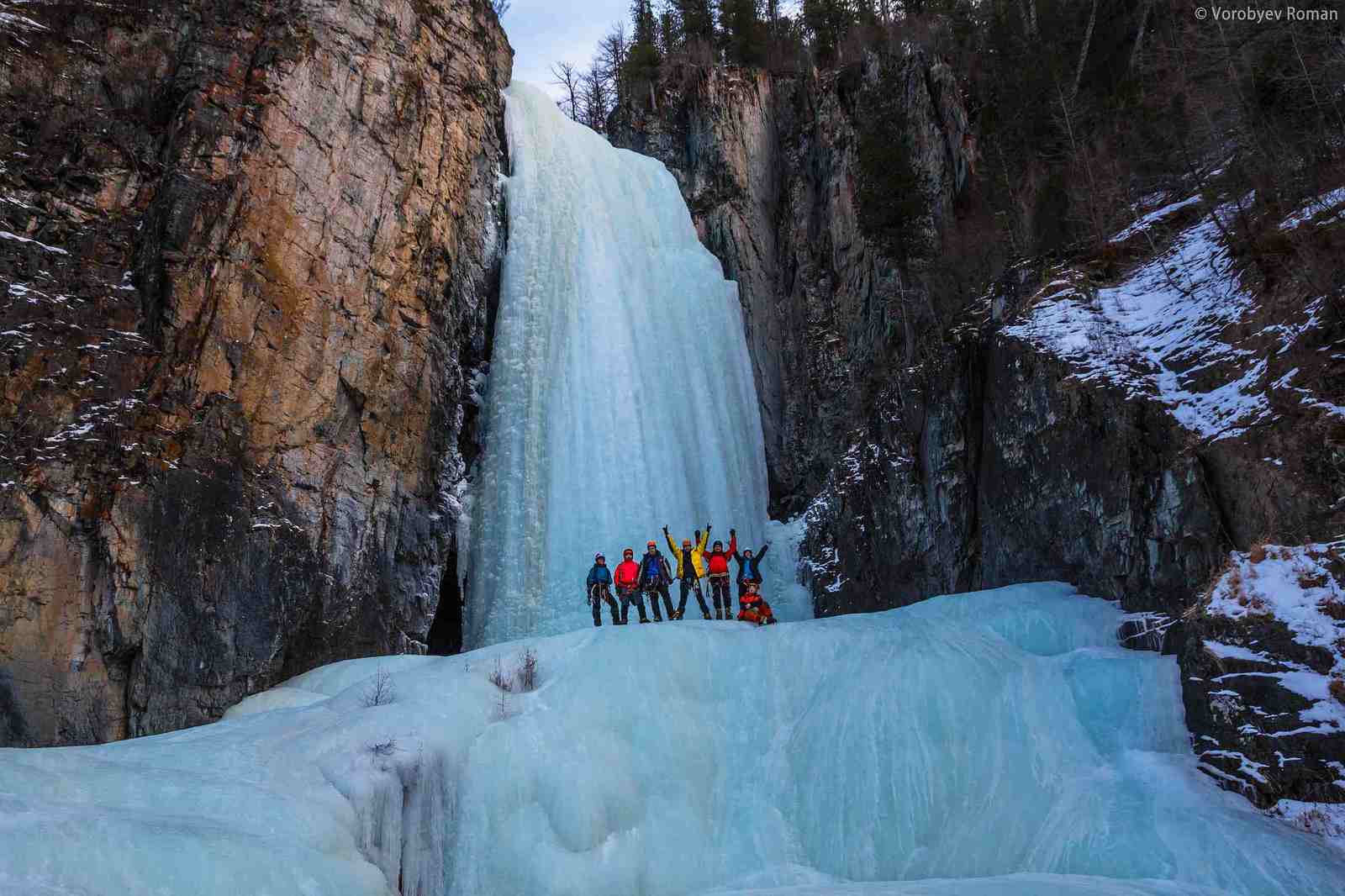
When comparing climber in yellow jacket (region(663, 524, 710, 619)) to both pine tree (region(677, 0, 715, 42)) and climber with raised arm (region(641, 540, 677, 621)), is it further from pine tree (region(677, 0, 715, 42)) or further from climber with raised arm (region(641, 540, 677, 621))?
pine tree (region(677, 0, 715, 42))

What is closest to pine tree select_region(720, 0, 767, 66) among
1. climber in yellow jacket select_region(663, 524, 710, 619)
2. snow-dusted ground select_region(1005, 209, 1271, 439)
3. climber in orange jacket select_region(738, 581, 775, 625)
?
snow-dusted ground select_region(1005, 209, 1271, 439)

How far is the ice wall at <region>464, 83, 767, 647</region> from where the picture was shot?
16141mm

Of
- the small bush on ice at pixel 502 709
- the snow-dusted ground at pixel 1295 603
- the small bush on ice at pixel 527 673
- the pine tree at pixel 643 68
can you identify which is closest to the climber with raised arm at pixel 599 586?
the small bush on ice at pixel 527 673

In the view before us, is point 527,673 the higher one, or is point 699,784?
point 527,673

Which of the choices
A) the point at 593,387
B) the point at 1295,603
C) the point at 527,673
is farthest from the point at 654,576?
the point at 1295,603

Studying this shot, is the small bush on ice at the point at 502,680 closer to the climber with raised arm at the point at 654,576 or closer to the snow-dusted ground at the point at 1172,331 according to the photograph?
the climber with raised arm at the point at 654,576

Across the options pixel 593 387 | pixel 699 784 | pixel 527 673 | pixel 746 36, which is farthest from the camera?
pixel 746 36

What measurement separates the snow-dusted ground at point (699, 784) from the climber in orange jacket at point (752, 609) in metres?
1.77

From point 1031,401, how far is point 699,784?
6950mm

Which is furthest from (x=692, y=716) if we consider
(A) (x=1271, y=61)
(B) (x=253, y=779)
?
(A) (x=1271, y=61)

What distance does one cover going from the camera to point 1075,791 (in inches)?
290

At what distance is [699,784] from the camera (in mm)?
8234

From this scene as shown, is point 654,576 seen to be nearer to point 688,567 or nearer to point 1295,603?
point 688,567

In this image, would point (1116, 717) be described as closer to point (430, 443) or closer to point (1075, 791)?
point (1075, 791)
